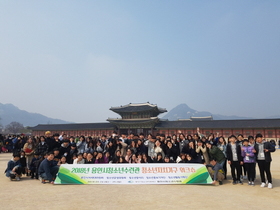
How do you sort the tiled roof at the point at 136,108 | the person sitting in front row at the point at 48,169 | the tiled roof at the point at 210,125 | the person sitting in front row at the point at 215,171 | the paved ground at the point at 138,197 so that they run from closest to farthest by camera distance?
the paved ground at the point at 138,197
the person sitting in front row at the point at 215,171
the person sitting in front row at the point at 48,169
the tiled roof at the point at 210,125
the tiled roof at the point at 136,108

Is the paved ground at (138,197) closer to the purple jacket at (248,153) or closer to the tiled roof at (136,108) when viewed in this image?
the purple jacket at (248,153)

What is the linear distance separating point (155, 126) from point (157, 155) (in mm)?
31397

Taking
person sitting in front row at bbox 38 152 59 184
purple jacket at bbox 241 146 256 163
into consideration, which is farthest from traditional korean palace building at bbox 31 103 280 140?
person sitting in front row at bbox 38 152 59 184

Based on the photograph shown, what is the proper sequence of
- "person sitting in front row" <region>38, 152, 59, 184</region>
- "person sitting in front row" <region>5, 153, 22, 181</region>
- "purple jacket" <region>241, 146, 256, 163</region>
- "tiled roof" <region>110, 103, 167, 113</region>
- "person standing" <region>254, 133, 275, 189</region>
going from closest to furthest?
"person standing" <region>254, 133, 275, 189</region>, "purple jacket" <region>241, 146, 256, 163</region>, "person sitting in front row" <region>38, 152, 59, 184</region>, "person sitting in front row" <region>5, 153, 22, 181</region>, "tiled roof" <region>110, 103, 167, 113</region>

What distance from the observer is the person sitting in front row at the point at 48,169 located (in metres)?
6.98

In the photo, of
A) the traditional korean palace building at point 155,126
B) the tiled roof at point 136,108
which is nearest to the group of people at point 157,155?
the traditional korean palace building at point 155,126

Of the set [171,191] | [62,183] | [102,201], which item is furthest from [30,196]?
[171,191]

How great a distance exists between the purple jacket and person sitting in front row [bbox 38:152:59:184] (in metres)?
6.64

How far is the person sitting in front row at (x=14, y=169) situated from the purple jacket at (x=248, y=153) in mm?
8188

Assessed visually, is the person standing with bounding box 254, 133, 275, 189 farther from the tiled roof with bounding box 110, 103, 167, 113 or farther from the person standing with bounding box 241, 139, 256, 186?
the tiled roof with bounding box 110, 103, 167, 113

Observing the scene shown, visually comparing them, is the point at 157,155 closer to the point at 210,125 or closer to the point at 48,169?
the point at 48,169

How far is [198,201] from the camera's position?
4.83 m

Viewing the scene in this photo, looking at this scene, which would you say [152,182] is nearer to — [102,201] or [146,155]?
[146,155]

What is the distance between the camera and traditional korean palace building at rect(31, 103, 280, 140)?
31594 millimetres
